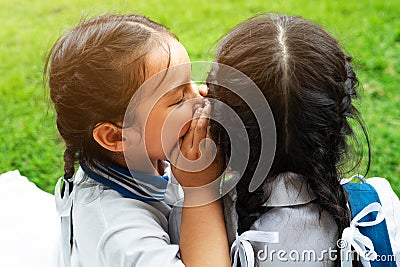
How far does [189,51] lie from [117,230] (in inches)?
75.3

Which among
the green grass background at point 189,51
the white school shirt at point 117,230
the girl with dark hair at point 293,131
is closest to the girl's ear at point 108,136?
the white school shirt at point 117,230

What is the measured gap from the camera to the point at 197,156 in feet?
4.65

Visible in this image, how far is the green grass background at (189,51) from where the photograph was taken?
8.63ft

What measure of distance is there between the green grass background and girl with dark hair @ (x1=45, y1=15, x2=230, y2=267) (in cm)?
80

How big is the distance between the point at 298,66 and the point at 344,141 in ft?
0.68

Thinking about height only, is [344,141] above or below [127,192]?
above

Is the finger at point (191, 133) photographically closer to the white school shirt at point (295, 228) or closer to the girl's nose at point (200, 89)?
the girl's nose at point (200, 89)

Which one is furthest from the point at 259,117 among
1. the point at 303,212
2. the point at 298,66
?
the point at 303,212

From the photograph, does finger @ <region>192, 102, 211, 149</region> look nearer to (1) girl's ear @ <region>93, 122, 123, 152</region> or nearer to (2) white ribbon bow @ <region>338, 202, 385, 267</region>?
(1) girl's ear @ <region>93, 122, 123, 152</region>

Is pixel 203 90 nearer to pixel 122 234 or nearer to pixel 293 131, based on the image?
pixel 293 131

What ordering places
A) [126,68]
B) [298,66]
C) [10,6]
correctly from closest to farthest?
[298,66]
[126,68]
[10,6]

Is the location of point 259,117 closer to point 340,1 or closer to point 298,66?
point 298,66

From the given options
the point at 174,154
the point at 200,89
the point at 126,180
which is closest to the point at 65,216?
the point at 126,180

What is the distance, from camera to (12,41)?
356 cm
